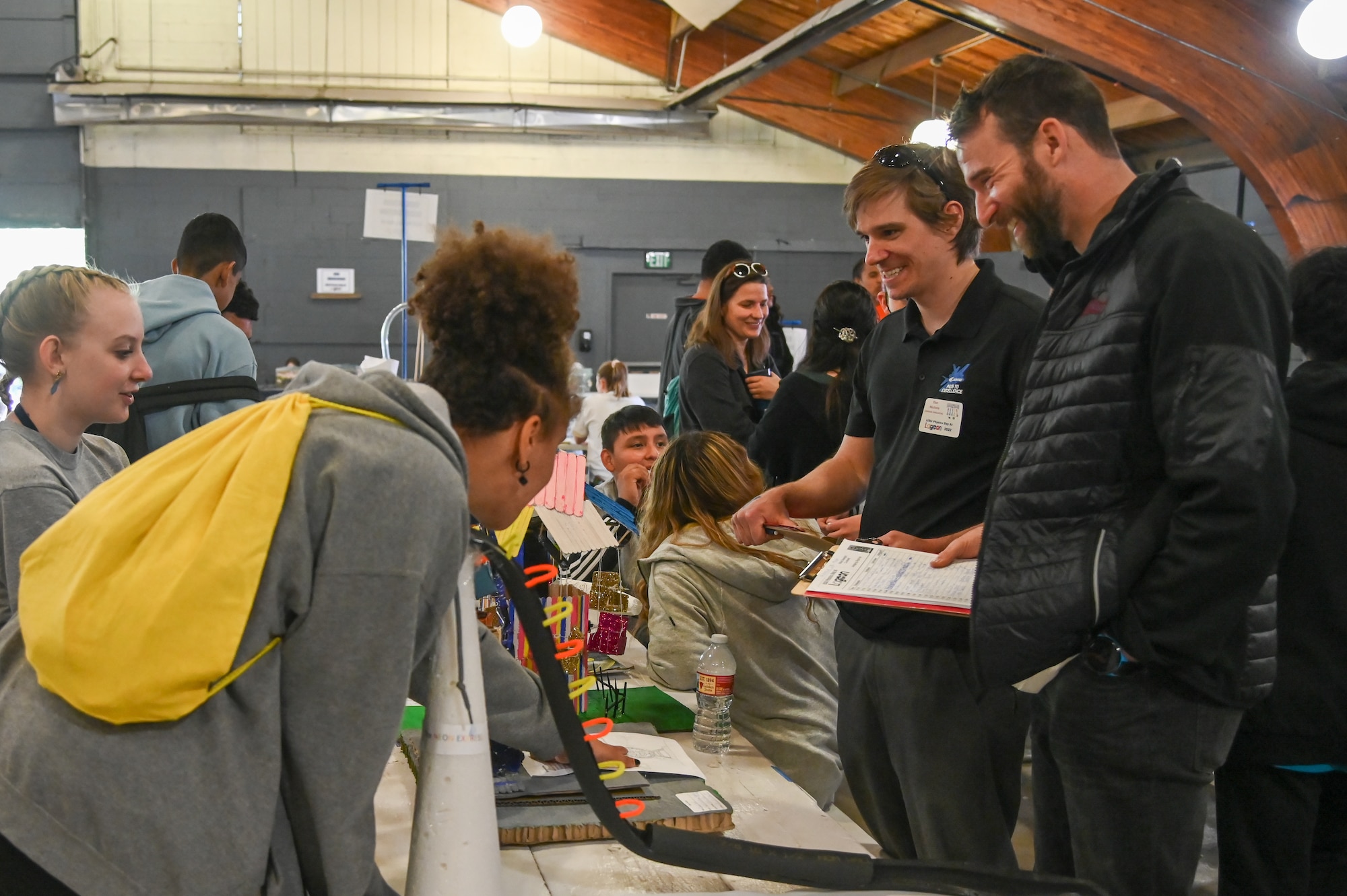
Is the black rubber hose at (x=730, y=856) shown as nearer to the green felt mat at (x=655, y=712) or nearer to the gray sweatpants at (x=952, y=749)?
the gray sweatpants at (x=952, y=749)

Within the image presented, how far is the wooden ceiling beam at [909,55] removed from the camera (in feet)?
21.4

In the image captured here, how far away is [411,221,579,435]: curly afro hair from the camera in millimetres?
1067

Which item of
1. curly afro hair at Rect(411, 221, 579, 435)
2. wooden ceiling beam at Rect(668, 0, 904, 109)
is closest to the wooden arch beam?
wooden ceiling beam at Rect(668, 0, 904, 109)

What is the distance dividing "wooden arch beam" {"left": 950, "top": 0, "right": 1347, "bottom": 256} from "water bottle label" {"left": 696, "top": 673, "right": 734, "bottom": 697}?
168 inches

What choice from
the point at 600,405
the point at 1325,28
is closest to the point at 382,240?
the point at 600,405

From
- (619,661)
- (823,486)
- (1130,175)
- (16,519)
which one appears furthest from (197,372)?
(1130,175)

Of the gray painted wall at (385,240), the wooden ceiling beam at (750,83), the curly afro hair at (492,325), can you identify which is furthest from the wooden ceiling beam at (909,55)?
the curly afro hair at (492,325)

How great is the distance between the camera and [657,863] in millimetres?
1278

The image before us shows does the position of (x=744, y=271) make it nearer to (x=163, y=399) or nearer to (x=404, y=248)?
(x=163, y=399)

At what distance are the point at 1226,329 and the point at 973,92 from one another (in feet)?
1.68

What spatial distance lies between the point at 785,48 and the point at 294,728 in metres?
6.41

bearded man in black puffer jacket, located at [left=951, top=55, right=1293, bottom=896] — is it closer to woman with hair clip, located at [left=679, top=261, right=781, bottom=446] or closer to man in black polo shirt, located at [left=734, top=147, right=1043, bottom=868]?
man in black polo shirt, located at [left=734, top=147, right=1043, bottom=868]

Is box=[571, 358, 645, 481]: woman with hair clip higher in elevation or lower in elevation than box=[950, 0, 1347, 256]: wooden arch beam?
lower

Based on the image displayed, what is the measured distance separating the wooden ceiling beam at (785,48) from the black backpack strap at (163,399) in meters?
4.06
